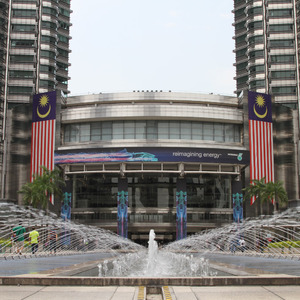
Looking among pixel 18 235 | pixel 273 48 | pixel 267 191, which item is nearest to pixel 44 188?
pixel 267 191

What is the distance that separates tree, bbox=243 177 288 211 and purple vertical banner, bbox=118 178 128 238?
20.2 m

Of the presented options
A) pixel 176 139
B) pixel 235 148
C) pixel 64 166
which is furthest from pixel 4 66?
pixel 235 148

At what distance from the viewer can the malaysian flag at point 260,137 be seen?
79.5m

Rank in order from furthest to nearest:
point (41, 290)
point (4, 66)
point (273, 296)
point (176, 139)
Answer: point (4, 66) < point (176, 139) < point (41, 290) < point (273, 296)

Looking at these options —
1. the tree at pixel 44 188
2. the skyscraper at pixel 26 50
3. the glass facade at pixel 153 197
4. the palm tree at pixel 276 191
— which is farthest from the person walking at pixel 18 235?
the skyscraper at pixel 26 50

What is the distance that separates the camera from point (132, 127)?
81188mm

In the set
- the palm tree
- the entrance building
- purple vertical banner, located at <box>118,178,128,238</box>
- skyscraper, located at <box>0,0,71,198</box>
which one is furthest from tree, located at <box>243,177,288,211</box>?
skyscraper, located at <box>0,0,71,198</box>

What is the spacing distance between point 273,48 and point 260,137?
35271 mm

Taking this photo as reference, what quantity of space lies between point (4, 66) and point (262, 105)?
5906 cm

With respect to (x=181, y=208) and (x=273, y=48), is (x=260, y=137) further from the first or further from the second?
(x=273, y=48)

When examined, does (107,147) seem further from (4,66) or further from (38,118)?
(4,66)

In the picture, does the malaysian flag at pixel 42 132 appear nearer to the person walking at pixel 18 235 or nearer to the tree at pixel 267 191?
the tree at pixel 267 191

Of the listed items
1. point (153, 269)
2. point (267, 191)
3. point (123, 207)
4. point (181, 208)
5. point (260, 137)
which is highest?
point (260, 137)

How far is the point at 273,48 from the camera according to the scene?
107938mm
